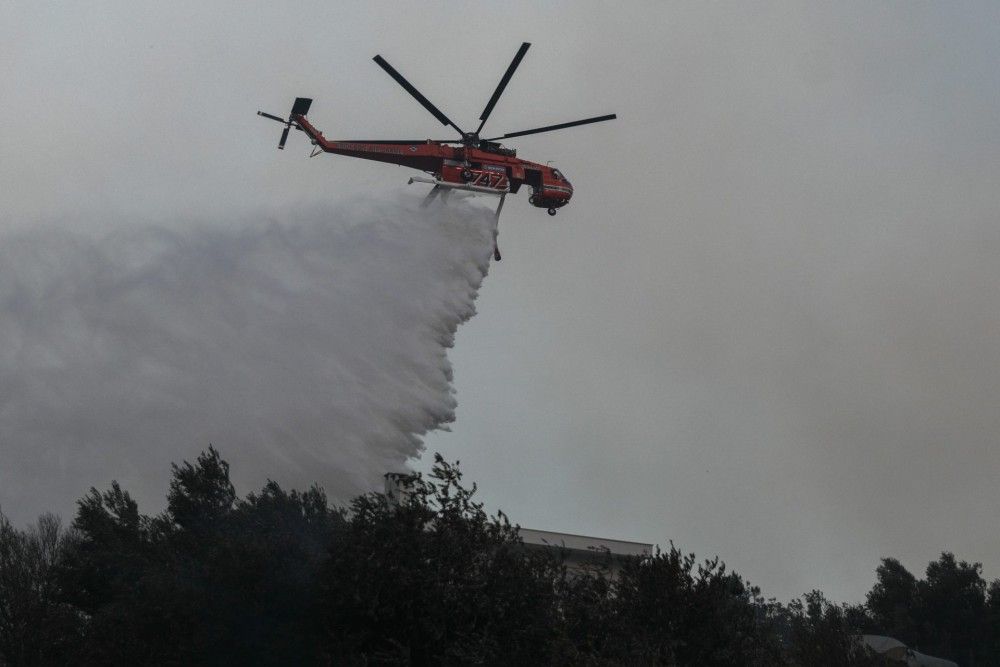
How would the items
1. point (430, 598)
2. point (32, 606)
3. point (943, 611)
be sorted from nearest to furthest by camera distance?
point (430, 598)
point (32, 606)
point (943, 611)

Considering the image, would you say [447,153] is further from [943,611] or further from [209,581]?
[943,611]

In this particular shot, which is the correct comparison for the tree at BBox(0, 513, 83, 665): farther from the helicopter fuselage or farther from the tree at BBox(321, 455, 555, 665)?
the helicopter fuselage

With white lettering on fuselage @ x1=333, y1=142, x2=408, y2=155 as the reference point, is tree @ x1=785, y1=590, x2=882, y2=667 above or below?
below

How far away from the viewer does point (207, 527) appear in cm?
2739

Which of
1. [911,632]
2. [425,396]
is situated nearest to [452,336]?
[425,396]

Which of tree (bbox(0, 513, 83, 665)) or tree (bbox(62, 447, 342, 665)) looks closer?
tree (bbox(62, 447, 342, 665))

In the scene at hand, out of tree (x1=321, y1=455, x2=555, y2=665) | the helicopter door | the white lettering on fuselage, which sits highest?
the helicopter door

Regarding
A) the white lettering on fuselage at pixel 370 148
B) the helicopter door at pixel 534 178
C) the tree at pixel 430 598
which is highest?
the helicopter door at pixel 534 178

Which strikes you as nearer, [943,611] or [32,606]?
[32,606]

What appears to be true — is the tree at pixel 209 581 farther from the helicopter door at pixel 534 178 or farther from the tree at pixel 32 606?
the helicopter door at pixel 534 178

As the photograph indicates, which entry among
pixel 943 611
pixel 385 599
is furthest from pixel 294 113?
pixel 943 611

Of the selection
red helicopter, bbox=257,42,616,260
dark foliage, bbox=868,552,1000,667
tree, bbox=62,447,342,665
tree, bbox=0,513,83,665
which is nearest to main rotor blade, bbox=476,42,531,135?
red helicopter, bbox=257,42,616,260

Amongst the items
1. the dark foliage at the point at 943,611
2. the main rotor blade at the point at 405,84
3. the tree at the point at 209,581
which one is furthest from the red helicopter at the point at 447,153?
the dark foliage at the point at 943,611

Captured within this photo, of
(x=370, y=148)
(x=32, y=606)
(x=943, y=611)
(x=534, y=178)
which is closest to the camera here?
(x=32, y=606)
